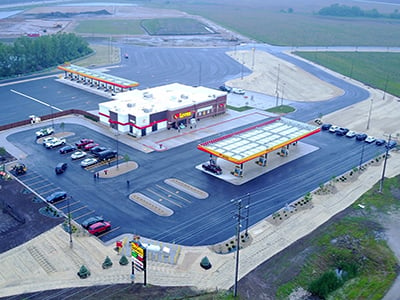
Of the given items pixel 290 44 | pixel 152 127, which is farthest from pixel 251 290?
pixel 290 44

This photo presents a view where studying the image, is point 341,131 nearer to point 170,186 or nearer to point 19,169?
point 170,186

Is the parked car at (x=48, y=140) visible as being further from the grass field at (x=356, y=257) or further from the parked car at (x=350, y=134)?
the parked car at (x=350, y=134)

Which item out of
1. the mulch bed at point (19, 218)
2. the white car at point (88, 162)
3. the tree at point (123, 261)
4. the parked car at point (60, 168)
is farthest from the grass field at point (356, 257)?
the parked car at point (60, 168)

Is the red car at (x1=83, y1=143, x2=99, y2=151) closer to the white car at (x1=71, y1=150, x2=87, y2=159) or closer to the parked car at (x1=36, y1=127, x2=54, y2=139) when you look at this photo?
the white car at (x1=71, y1=150, x2=87, y2=159)

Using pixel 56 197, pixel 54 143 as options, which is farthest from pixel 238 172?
pixel 54 143

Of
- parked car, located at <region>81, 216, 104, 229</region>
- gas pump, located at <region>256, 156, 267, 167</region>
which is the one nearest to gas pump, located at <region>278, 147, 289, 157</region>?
gas pump, located at <region>256, 156, 267, 167</region>

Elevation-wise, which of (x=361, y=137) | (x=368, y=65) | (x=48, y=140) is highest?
Result: (x=368, y=65)

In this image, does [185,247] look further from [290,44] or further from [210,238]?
[290,44]

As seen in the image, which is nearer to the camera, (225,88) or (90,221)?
(90,221)
